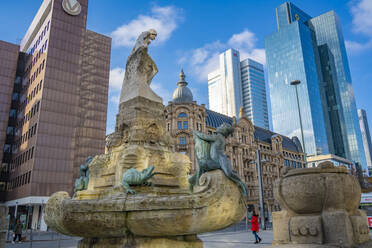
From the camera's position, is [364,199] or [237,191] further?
[364,199]

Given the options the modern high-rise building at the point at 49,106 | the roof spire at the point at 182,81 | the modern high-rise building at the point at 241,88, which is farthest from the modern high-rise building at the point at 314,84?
the modern high-rise building at the point at 49,106

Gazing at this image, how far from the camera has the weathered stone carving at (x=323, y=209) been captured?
15.7ft

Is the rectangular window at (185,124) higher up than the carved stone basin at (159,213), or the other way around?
the rectangular window at (185,124)

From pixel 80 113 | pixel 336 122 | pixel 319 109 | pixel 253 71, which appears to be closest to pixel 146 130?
pixel 80 113

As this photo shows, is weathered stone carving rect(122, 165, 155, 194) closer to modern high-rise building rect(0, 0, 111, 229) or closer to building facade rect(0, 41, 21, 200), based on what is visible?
modern high-rise building rect(0, 0, 111, 229)

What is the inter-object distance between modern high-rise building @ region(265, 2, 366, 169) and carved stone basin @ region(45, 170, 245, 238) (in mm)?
94870

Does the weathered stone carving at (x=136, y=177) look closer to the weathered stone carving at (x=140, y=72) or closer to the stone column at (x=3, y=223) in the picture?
the weathered stone carving at (x=140, y=72)

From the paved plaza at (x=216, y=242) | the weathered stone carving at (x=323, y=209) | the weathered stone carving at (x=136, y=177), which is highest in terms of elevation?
the weathered stone carving at (x=136, y=177)

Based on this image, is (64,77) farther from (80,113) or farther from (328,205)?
(328,205)

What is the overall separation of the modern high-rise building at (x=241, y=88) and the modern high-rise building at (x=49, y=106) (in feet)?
332

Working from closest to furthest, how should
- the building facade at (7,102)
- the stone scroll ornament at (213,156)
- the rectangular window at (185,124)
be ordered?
the stone scroll ornament at (213,156)
the rectangular window at (185,124)
the building facade at (7,102)

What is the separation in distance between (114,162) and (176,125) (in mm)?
40527

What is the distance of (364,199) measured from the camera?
2550 centimetres

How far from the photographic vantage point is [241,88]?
155m
